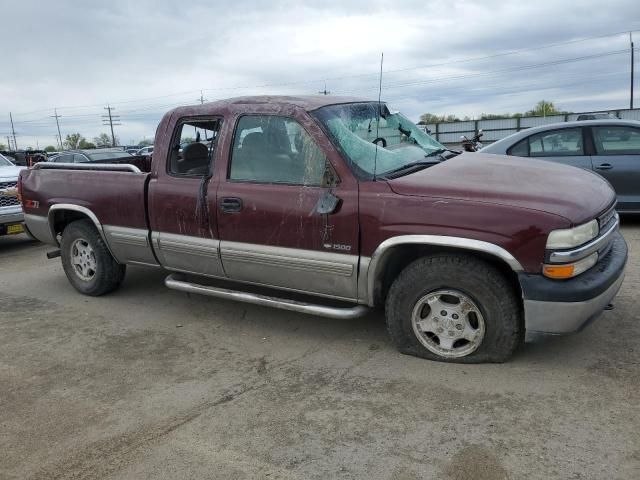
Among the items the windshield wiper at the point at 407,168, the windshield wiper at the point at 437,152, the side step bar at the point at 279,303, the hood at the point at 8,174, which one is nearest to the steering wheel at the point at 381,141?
the windshield wiper at the point at 407,168

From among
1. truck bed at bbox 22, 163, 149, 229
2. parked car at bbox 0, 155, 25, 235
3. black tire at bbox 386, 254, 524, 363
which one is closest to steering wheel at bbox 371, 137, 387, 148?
black tire at bbox 386, 254, 524, 363

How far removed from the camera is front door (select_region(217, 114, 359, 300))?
3.73 metres

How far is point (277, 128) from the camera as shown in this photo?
13.4 feet

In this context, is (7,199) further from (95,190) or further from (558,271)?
(558,271)

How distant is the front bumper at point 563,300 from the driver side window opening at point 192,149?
2662 millimetres

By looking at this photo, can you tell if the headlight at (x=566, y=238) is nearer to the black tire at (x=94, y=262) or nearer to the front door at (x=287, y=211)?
the front door at (x=287, y=211)

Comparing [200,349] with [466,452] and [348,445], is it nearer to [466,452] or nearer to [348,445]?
[348,445]

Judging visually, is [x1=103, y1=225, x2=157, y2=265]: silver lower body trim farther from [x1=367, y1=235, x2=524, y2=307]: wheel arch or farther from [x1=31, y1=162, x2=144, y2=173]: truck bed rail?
[x1=367, y1=235, x2=524, y2=307]: wheel arch

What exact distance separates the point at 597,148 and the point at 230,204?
18.2 feet

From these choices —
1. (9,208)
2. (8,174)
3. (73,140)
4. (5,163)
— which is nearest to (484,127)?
(5,163)

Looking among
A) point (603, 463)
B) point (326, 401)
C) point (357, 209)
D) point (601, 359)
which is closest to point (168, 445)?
point (326, 401)

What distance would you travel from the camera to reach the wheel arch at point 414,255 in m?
3.24

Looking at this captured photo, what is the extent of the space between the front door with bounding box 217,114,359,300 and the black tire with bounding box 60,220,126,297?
1.69m

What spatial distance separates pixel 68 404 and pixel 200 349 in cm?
102
